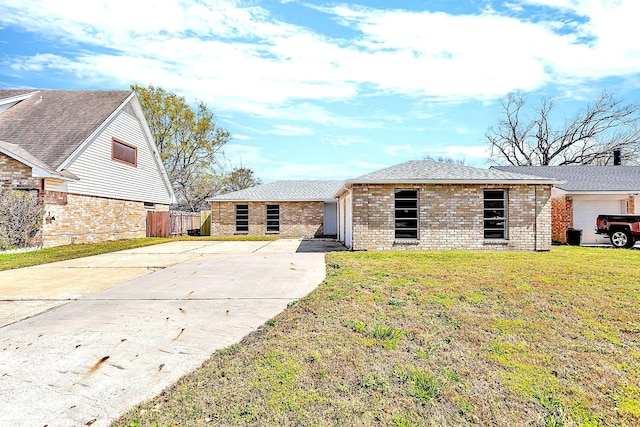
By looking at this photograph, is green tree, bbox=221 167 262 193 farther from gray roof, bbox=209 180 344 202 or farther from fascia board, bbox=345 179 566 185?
fascia board, bbox=345 179 566 185

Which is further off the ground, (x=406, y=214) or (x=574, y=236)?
(x=406, y=214)

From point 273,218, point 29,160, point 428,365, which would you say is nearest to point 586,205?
point 273,218

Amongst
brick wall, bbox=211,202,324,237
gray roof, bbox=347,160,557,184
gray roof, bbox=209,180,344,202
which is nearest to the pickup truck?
gray roof, bbox=347,160,557,184

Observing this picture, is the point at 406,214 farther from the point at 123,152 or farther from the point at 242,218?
the point at 123,152

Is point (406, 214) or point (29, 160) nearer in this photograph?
point (406, 214)

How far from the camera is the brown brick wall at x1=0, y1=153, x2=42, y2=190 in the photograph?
1383 centimetres

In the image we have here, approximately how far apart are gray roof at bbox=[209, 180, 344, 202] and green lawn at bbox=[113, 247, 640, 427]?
15599mm

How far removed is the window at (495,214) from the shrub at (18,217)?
1608cm

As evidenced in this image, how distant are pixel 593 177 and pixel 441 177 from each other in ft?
35.8

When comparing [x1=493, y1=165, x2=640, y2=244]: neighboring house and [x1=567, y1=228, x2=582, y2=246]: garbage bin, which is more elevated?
[x1=493, y1=165, x2=640, y2=244]: neighboring house

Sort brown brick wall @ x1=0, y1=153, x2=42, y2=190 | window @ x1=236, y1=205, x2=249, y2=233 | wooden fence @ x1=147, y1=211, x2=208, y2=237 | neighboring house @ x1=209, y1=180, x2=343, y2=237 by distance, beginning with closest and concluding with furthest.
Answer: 1. brown brick wall @ x1=0, y1=153, x2=42, y2=190
2. wooden fence @ x1=147, y1=211, x2=208, y2=237
3. neighboring house @ x1=209, y1=180, x2=343, y2=237
4. window @ x1=236, y1=205, x2=249, y2=233

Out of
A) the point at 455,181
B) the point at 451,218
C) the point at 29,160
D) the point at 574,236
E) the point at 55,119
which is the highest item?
the point at 55,119

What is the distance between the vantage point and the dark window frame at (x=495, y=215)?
13.4 metres

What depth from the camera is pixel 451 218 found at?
13242 mm
